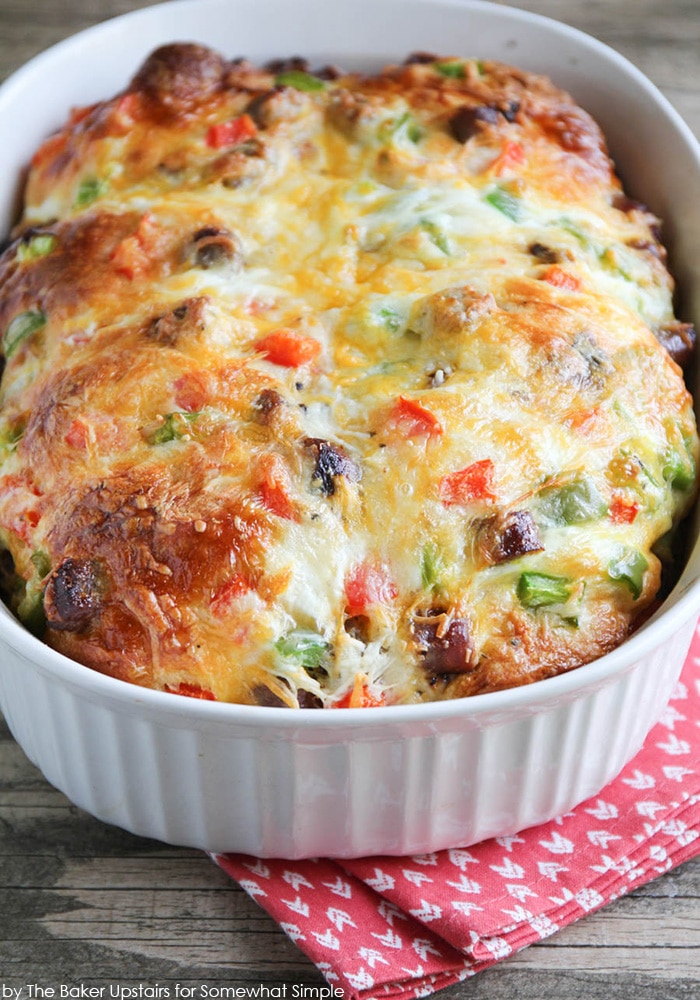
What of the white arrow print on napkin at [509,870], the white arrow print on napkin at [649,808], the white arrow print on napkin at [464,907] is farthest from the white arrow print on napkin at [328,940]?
the white arrow print on napkin at [649,808]

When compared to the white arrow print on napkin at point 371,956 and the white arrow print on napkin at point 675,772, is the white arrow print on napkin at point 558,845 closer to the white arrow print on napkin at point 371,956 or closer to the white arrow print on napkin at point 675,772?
the white arrow print on napkin at point 675,772

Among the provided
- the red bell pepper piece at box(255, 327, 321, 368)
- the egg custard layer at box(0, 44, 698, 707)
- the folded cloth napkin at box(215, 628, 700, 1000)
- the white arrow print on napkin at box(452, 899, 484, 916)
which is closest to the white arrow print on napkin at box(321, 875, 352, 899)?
the folded cloth napkin at box(215, 628, 700, 1000)

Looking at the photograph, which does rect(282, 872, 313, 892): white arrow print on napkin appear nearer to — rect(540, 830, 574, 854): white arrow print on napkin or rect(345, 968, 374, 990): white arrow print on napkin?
rect(345, 968, 374, 990): white arrow print on napkin

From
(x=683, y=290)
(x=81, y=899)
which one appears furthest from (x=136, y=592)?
(x=683, y=290)

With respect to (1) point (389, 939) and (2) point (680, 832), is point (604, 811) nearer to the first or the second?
(2) point (680, 832)

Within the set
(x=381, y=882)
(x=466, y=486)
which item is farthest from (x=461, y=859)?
(x=466, y=486)

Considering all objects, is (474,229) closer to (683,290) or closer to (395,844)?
(683,290)
